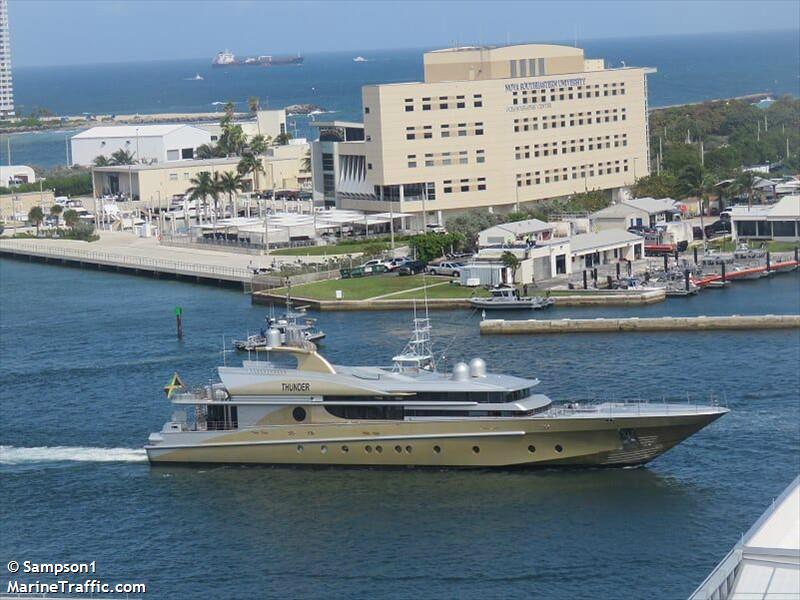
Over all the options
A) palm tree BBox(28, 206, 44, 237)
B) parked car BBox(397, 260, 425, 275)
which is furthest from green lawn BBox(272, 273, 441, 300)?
palm tree BBox(28, 206, 44, 237)

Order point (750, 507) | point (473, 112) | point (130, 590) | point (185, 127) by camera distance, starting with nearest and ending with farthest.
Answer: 1. point (130, 590)
2. point (750, 507)
3. point (473, 112)
4. point (185, 127)

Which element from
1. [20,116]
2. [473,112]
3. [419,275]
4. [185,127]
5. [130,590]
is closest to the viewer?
[130,590]

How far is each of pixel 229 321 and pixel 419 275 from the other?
8.40 m

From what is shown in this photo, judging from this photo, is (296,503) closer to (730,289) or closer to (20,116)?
(730,289)

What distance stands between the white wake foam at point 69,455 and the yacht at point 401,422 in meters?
0.71

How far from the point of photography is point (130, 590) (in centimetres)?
2416

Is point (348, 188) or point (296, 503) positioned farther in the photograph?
point (348, 188)

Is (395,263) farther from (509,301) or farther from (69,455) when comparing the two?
(69,455)

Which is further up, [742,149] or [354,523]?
[742,149]

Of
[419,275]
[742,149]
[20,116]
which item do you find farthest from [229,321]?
[20,116]

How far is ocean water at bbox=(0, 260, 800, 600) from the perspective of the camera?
24.6m

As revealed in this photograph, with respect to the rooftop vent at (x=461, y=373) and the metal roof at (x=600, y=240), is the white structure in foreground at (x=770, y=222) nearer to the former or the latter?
the metal roof at (x=600, y=240)

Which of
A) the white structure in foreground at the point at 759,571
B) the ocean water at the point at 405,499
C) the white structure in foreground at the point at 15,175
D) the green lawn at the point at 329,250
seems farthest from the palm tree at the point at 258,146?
the white structure in foreground at the point at 759,571

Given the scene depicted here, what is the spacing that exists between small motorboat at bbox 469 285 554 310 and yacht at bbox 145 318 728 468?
16.0m
